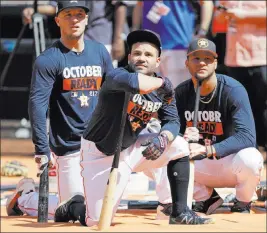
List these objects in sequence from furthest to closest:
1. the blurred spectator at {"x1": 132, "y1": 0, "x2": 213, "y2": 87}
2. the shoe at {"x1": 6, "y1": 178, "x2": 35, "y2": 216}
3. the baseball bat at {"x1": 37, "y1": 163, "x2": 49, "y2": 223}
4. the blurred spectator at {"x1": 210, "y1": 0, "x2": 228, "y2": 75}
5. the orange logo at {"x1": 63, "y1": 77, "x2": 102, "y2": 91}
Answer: the blurred spectator at {"x1": 210, "y1": 0, "x2": 228, "y2": 75} < the blurred spectator at {"x1": 132, "y1": 0, "x2": 213, "y2": 87} < the shoe at {"x1": 6, "y1": 178, "x2": 35, "y2": 216} < the orange logo at {"x1": 63, "y1": 77, "x2": 102, "y2": 91} < the baseball bat at {"x1": 37, "y1": 163, "x2": 49, "y2": 223}

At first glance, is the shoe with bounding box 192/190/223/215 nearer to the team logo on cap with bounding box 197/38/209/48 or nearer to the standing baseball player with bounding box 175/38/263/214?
the standing baseball player with bounding box 175/38/263/214

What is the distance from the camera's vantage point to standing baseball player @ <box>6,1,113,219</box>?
22.8ft

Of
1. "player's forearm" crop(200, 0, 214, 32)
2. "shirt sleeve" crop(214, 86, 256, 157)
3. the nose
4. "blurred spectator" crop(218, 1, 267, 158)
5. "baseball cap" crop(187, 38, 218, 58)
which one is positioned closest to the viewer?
the nose

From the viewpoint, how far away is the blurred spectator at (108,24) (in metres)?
9.88

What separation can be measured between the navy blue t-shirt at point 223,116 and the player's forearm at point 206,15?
2292 millimetres

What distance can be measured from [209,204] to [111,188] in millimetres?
1575

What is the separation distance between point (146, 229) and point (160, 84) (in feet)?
2.76

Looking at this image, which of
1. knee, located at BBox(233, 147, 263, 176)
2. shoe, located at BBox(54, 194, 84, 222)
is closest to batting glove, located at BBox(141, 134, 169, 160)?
shoe, located at BBox(54, 194, 84, 222)

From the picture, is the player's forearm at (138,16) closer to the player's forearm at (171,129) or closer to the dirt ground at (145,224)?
the dirt ground at (145,224)

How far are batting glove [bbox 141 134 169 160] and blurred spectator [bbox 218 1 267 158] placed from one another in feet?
10.3

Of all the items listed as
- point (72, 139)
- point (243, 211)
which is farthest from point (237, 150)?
point (72, 139)

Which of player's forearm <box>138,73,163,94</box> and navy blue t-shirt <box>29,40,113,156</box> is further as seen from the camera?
navy blue t-shirt <box>29,40,113,156</box>

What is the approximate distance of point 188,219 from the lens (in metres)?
6.18

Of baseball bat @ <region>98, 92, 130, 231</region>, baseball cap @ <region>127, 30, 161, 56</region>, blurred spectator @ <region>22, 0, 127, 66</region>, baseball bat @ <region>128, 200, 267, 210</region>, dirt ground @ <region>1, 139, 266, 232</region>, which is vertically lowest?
dirt ground @ <region>1, 139, 266, 232</region>
